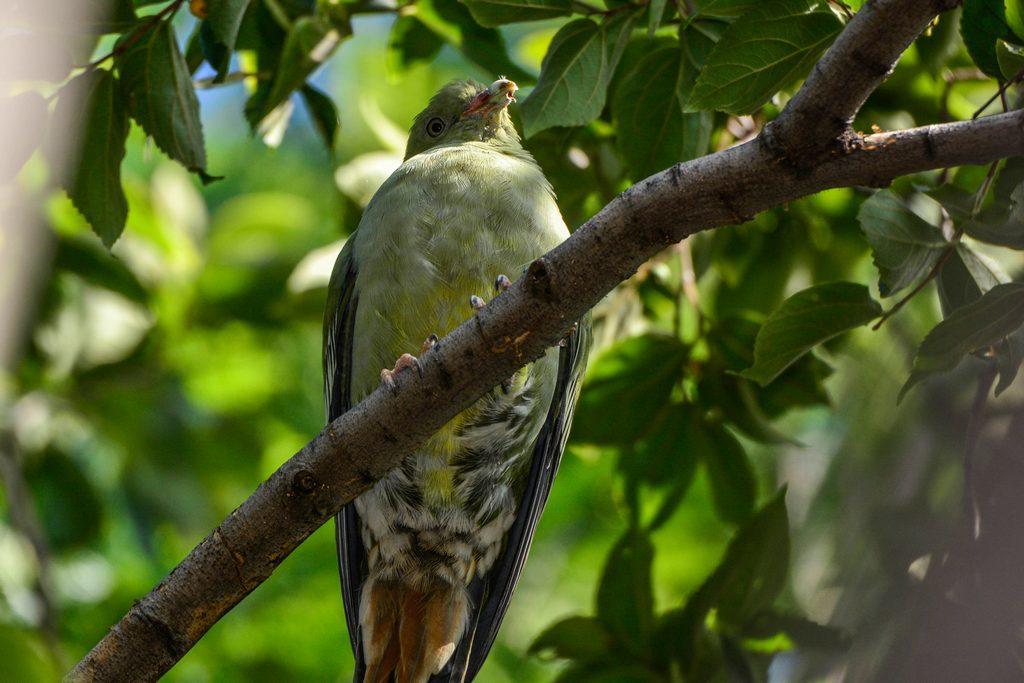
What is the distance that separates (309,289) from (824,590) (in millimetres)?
2556

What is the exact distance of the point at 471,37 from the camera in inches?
128

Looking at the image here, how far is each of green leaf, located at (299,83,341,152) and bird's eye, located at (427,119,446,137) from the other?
1009 millimetres

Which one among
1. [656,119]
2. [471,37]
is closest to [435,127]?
[471,37]

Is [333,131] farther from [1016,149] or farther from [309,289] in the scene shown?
[1016,149]

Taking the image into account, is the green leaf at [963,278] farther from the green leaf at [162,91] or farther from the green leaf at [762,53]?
the green leaf at [162,91]

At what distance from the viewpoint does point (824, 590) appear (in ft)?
6.65

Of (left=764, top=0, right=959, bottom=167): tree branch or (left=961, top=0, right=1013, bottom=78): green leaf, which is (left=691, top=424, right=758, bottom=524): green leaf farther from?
(left=764, top=0, right=959, bottom=167): tree branch

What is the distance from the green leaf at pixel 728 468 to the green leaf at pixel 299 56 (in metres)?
1.71

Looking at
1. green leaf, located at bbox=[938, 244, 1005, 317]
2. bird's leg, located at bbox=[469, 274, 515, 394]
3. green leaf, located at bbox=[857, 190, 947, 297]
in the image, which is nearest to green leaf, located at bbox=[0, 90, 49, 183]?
bird's leg, located at bbox=[469, 274, 515, 394]

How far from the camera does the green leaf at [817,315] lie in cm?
257

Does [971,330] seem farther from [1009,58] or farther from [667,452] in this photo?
[667,452]

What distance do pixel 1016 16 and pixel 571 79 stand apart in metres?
1.01

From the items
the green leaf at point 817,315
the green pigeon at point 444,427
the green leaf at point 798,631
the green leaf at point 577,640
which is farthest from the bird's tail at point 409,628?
the green leaf at point 817,315

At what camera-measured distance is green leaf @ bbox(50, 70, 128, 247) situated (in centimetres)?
269
